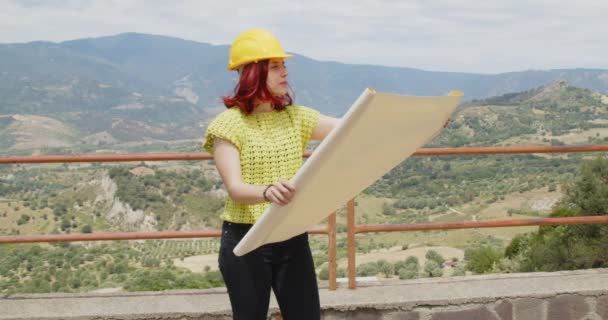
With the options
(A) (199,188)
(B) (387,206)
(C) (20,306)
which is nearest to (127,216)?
(A) (199,188)

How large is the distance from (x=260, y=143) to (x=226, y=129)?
0.10 m

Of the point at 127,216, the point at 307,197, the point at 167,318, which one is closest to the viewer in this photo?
the point at 307,197

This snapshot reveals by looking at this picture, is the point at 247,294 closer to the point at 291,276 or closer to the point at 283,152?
the point at 291,276

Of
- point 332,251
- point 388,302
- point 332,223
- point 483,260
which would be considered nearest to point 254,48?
point 332,223

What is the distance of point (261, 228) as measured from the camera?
5.28 ft

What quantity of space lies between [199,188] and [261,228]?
4191 centimetres

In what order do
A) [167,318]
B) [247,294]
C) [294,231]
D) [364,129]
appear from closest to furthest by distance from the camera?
1. [364,129]
2. [294,231]
3. [247,294]
4. [167,318]

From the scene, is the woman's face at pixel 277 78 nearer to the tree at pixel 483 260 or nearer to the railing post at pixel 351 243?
the railing post at pixel 351 243

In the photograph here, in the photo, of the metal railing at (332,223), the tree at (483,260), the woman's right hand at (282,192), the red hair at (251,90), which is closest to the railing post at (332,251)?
the metal railing at (332,223)

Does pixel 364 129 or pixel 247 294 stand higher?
pixel 364 129

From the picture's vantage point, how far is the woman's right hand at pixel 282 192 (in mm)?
1547

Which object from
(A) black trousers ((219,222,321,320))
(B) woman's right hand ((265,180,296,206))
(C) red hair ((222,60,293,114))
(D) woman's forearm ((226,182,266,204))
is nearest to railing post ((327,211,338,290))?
(A) black trousers ((219,222,321,320))

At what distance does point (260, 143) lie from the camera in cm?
191

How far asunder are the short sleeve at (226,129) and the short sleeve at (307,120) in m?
0.19
